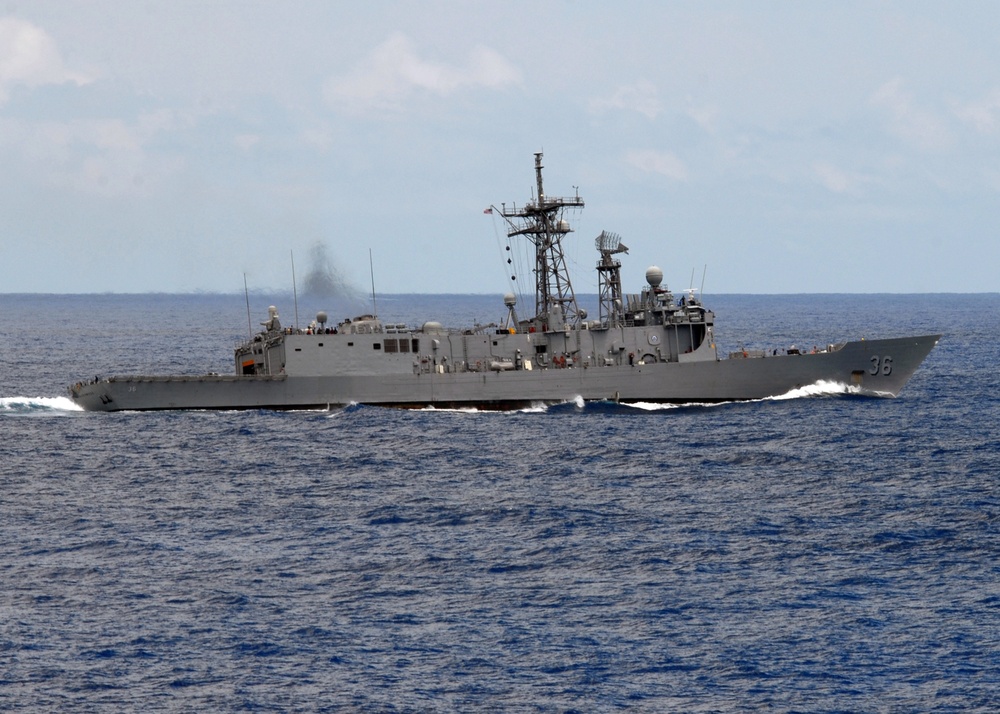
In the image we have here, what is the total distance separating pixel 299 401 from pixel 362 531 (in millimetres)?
23860

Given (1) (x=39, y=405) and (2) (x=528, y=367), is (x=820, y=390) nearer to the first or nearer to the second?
(2) (x=528, y=367)

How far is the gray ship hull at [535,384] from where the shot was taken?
59594mm

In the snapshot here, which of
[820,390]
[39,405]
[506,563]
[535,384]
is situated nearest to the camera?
[506,563]

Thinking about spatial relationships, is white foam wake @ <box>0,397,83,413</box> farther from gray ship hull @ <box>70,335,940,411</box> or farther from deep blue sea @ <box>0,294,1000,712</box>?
deep blue sea @ <box>0,294,1000,712</box>

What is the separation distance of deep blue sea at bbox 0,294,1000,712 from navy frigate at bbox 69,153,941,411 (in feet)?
7.89

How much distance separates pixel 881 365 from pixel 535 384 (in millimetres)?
17736

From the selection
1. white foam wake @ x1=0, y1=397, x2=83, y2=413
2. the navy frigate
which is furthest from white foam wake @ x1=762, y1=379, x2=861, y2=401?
white foam wake @ x1=0, y1=397, x2=83, y2=413

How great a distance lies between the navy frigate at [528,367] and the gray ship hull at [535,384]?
0.16ft

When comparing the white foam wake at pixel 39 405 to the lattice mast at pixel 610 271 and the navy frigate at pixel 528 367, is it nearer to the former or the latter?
A: the navy frigate at pixel 528 367

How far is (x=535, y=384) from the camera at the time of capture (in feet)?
195

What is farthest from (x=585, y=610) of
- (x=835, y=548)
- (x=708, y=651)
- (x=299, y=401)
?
(x=299, y=401)

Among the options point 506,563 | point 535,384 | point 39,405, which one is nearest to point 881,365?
point 535,384

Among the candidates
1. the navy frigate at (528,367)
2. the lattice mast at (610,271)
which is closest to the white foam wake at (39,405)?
the navy frigate at (528,367)

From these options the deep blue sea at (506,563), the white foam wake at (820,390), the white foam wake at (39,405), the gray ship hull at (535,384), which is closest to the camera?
the deep blue sea at (506,563)
